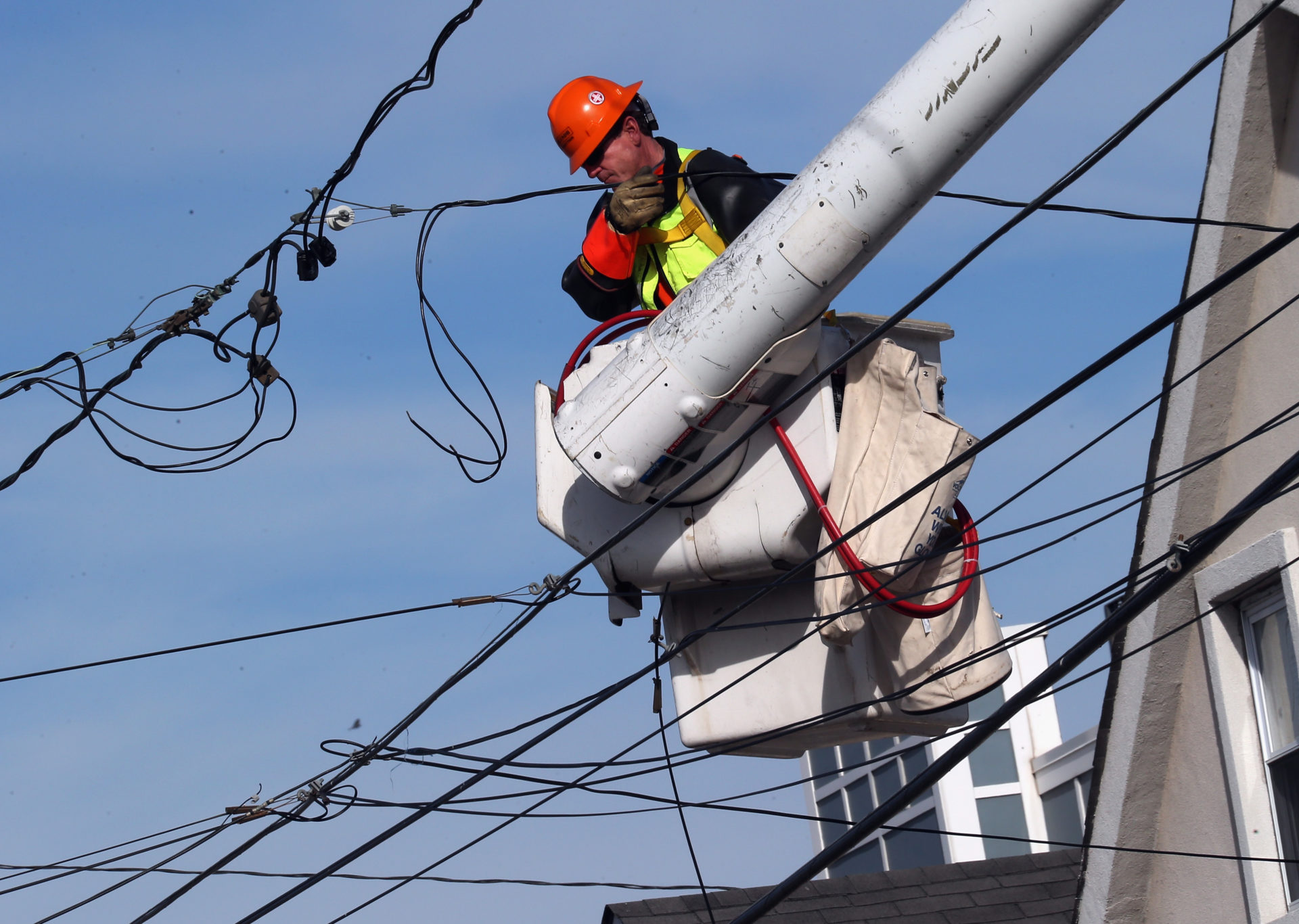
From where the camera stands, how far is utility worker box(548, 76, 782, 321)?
6.55 meters

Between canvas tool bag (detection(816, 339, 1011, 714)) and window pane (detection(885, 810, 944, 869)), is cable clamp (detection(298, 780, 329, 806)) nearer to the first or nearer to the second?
canvas tool bag (detection(816, 339, 1011, 714))

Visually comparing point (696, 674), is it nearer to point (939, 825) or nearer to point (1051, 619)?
point (1051, 619)

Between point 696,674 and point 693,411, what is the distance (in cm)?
135

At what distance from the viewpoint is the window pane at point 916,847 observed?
74.2 feet

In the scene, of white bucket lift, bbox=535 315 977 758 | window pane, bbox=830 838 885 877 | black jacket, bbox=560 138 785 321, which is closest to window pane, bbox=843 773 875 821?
window pane, bbox=830 838 885 877

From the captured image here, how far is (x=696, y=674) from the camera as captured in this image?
266 inches

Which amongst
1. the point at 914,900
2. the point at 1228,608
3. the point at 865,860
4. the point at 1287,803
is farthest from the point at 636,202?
the point at 865,860

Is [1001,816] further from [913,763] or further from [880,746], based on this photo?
[880,746]

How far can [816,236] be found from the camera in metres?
5.49

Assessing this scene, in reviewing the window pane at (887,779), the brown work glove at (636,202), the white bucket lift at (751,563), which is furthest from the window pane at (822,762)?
the brown work glove at (636,202)

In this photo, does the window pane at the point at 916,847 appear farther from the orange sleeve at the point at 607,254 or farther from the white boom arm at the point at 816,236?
the white boom arm at the point at 816,236

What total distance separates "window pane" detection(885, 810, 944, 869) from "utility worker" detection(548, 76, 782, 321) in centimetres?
1680

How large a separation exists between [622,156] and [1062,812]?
17160 mm

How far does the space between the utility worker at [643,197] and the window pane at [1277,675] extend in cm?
273
